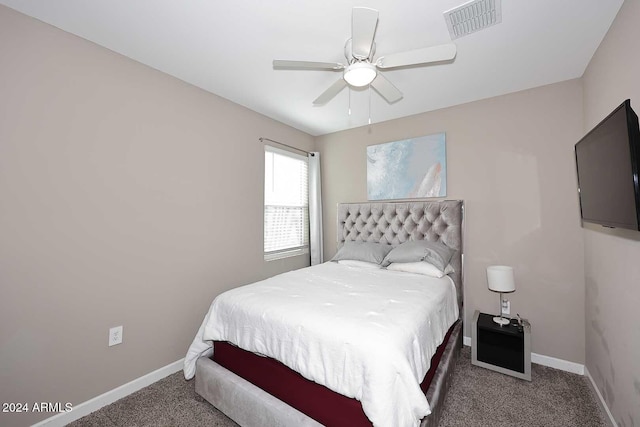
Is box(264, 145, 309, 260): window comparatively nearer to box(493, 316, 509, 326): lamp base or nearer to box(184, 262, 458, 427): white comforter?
box(184, 262, 458, 427): white comforter

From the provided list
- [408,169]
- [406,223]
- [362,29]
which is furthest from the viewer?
[408,169]

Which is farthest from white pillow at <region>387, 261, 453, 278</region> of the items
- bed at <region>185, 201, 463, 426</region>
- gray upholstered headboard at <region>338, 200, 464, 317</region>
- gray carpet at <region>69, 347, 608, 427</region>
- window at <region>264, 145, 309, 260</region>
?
window at <region>264, 145, 309, 260</region>

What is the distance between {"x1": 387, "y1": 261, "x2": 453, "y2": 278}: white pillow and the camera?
2.68 m

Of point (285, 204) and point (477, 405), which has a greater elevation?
point (285, 204)

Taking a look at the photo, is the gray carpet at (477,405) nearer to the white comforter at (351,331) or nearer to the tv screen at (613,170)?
the white comforter at (351,331)

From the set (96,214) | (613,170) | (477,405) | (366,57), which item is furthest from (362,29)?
(477,405)

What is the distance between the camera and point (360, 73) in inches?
71.9

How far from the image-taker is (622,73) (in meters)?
1.71

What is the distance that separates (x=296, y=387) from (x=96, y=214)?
6.31 feet

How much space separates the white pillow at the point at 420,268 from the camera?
268 centimetres

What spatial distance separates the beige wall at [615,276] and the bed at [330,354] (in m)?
0.97

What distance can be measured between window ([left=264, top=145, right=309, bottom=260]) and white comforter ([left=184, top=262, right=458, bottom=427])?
1240mm

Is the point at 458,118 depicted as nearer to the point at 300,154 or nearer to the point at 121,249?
the point at 300,154

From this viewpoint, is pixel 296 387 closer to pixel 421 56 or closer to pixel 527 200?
pixel 421 56
